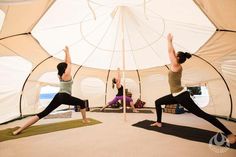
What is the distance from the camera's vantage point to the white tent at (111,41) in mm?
4180

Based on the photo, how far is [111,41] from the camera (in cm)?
681

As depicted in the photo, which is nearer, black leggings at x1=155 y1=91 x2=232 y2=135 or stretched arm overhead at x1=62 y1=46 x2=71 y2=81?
black leggings at x1=155 y1=91 x2=232 y2=135

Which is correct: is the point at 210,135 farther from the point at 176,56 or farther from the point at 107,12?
the point at 107,12

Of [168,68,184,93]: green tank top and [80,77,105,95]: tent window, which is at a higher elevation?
[80,77,105,95]: tent window

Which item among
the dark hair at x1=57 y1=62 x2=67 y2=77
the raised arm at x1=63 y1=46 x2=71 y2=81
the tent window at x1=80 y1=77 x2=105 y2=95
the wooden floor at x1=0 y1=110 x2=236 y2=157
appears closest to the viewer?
the wooden floor at x1=0 y1=110 x2=236 y2=157

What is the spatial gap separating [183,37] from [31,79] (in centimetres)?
588

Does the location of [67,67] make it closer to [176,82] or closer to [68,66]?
[68,66]

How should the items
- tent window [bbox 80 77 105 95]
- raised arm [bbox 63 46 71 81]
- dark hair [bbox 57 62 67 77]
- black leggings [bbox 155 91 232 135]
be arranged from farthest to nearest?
tent window [bbox 80 77 105 95] < raised arm [bbox 63 46 71 81] < dark hair [bbox 57 62 67 77] < black leggings [bbox 155 91 232 135]

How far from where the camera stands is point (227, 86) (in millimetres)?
5652

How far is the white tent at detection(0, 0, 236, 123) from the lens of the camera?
4.18 meters

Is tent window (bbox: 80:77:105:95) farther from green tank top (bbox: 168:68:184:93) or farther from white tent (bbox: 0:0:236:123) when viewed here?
green tank top (bbox: 168:68:184:93)

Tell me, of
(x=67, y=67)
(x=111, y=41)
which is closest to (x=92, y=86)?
(x=111, y=41)

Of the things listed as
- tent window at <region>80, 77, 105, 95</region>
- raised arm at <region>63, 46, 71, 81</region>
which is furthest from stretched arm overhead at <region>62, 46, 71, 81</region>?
tent window at <region>80, 77, 105, 95</region>

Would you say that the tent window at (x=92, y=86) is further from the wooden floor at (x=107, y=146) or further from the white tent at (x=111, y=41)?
the wooden floor at (x=107, y=146)
